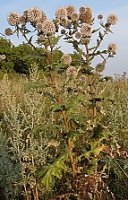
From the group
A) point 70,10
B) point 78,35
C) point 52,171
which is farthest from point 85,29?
point 52,171

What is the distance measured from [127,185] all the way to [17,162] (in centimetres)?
115

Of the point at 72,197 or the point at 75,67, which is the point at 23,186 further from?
the point at 75,67

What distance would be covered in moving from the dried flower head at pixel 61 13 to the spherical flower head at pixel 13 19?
31 cm

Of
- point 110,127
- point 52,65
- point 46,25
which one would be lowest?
point 110,127

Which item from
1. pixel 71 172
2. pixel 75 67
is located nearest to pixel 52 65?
pixel 75 67

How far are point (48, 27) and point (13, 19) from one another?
37 cm

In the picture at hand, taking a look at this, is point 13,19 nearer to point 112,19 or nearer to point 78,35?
point 78,35

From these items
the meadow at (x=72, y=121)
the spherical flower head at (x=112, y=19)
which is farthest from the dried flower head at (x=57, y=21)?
the spherical flower head at (x=112, y=19)

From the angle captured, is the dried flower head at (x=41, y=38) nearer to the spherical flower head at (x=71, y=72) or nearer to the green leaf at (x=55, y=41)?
the green leaf at (x=55, y=41)

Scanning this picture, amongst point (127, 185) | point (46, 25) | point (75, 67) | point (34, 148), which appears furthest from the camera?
point (34, 148)

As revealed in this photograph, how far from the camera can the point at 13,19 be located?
3.84 m

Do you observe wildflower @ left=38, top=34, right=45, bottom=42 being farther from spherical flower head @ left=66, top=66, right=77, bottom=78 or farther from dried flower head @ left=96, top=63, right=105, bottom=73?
dried flower head @ left=96, top=63, right=105, bottom=73

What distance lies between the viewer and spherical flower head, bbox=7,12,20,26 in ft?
12.6

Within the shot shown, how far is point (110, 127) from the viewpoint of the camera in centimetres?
475
